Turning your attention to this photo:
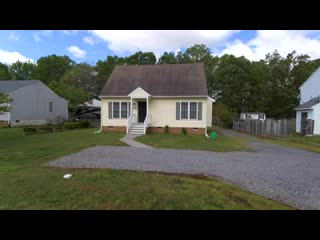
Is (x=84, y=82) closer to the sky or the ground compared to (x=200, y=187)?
closer to the sky

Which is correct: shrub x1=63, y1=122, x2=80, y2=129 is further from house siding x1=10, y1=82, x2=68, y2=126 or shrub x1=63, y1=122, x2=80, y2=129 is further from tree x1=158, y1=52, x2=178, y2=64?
tree x1=158, y1=52, x2=178, y2=64

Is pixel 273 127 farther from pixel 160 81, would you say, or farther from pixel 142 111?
pixel 142 111

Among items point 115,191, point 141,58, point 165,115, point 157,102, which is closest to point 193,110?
point 165,115

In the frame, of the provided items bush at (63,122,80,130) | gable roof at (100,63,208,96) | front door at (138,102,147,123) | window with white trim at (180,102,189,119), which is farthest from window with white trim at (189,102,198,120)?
bush at (63,122,80,130)

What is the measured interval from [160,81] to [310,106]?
12.4 metres

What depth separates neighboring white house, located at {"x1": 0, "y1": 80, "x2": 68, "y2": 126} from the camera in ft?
78.5

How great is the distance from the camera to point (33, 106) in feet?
87.2

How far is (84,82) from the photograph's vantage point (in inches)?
1521
